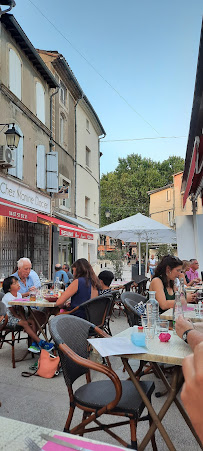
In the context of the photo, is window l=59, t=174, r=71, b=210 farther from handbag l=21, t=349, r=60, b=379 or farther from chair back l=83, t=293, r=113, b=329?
handbag l=21, t=349, r=60, b=379

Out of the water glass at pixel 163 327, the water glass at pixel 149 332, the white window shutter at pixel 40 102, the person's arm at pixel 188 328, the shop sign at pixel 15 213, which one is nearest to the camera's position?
the person's arm at pixel 188 328

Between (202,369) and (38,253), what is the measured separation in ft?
41.5

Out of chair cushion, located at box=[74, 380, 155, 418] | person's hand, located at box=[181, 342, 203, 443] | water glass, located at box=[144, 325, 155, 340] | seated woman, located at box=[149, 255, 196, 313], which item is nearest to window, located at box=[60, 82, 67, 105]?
seated woman, located at box=[149, 255, 196, 313]

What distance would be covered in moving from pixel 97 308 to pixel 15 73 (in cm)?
925

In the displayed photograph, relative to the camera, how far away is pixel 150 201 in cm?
3862

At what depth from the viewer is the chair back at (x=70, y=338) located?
7.79 ft

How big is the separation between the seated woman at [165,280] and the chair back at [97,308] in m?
0.72

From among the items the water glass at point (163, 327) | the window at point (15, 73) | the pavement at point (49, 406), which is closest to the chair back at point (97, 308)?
the pavement at point (49, 406)

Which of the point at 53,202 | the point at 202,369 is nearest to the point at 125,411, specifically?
the point at 202,369

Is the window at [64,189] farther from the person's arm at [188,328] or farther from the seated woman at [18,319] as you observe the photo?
the person's arm at [188,328]

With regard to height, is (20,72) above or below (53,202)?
above

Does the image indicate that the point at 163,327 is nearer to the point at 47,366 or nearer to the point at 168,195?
the point at 47,366

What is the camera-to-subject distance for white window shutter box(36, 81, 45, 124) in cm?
1302

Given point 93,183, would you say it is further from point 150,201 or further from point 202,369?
point 202,369
